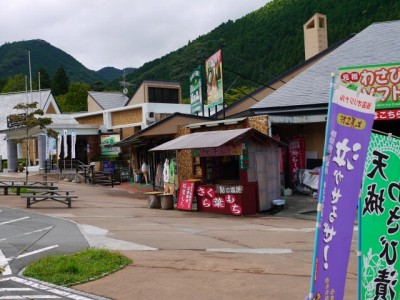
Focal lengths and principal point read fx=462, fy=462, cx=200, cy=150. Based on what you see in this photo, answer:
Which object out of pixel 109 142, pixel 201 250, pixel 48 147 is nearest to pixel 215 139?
pixel 201 250

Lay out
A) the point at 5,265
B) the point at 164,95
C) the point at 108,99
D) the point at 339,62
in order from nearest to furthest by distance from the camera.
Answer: the point at 5,265, the point at 339,62, the point at 164,95, the point at 108,99

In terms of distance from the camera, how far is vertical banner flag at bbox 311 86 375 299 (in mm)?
3904

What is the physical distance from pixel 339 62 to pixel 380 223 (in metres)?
18.0

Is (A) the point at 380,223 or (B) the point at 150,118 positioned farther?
(B) the point at 150,118

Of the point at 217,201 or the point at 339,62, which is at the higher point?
the point at 339,62

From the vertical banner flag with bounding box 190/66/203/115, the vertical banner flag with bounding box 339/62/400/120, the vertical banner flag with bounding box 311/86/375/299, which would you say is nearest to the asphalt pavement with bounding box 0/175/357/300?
the vertical banner flag with bounding box 311/86/375/299

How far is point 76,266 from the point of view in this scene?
7234 millimetres

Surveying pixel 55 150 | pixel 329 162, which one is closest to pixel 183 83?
pixel 55 150

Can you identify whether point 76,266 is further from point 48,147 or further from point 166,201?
point 48,147

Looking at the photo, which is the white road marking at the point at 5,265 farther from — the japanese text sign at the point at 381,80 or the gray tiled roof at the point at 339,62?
the gray tiled roof at the point at 339,62

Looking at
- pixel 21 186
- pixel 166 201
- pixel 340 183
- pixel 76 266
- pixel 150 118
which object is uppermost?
pixel 150 118

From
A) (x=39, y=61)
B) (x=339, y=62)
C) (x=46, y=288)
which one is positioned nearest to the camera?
(x=46, y=288)

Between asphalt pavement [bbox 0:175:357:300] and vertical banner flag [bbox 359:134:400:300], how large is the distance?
1483mm

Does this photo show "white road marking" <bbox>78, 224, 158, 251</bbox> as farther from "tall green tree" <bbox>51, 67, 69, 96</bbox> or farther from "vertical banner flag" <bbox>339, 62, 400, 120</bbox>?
"tall green tree" <bbox>51, 67, 69, 96</bbox>
